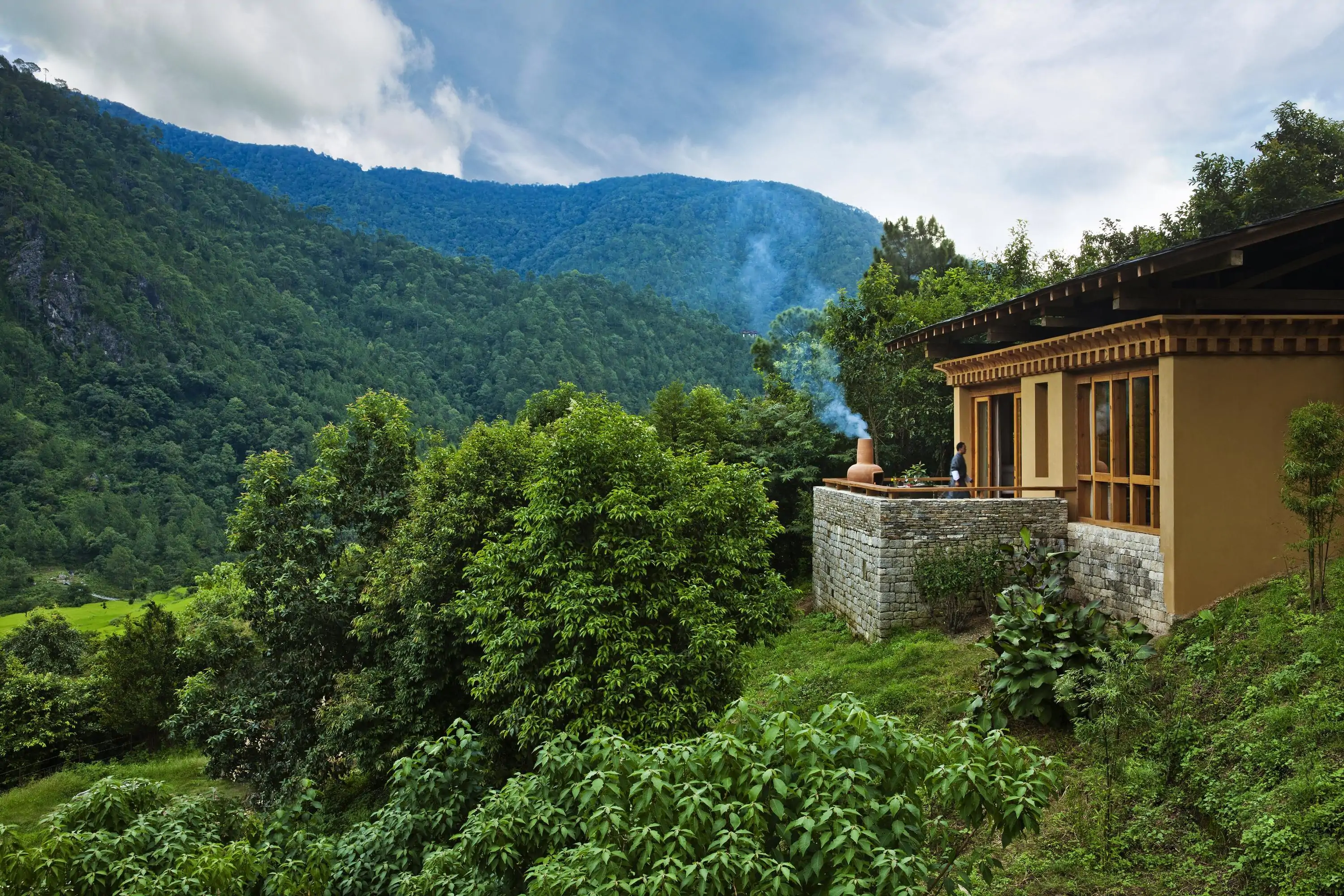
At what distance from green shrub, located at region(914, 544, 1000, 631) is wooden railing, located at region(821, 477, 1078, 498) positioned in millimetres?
1038

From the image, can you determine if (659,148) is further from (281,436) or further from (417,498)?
(417,498)

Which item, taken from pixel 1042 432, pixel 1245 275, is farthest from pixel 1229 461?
pixel 1042 432

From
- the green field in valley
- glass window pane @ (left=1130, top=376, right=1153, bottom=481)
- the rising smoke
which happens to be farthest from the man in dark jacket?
the green field in valley

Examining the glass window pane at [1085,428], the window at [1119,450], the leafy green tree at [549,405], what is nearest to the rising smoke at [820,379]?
the glass window pane at [1085,428]

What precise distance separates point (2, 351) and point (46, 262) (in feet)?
31.1

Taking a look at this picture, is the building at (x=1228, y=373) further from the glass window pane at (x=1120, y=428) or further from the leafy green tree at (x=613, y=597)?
the leafy green tree at (x=613, y=597)

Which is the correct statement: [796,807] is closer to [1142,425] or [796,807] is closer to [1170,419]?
[1170,419]

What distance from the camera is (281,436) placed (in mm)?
55250

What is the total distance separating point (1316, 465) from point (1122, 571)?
3.84 meters

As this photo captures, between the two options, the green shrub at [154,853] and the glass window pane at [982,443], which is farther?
the glass window pane at [982,443]

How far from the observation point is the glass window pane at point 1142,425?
11281 millimetres

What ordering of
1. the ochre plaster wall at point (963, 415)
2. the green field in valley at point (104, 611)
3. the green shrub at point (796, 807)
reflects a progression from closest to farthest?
the green shrub at point (796, 807) → the ochre plaster wall at point (963, 415) → the green field in valley at point (104, 611)

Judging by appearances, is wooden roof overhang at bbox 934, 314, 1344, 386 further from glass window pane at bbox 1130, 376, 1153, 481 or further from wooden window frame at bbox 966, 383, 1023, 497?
wooden window frame at bbox 966, 383, 1023, 497

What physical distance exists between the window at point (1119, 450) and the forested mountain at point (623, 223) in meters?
77.4
